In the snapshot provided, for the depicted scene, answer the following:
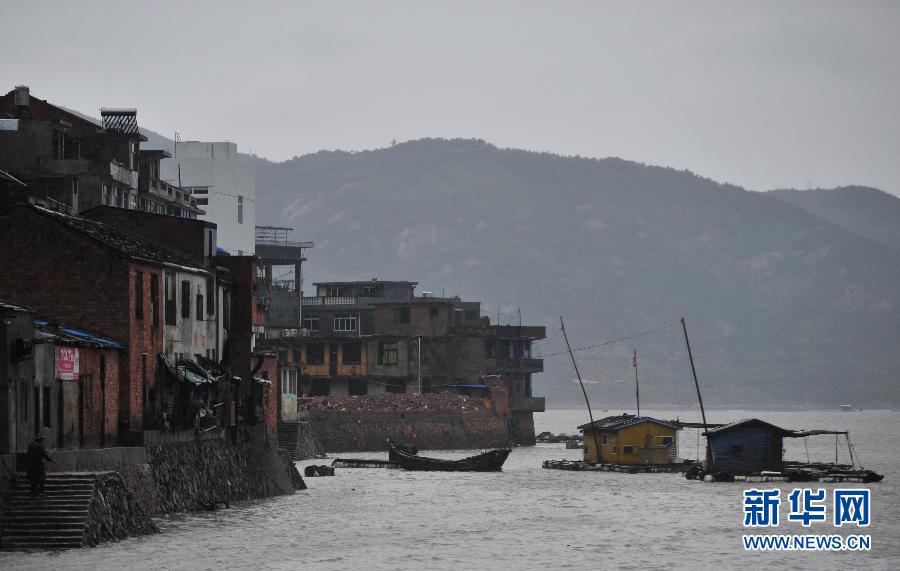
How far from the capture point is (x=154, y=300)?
215 ft

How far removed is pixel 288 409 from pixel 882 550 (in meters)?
66.4

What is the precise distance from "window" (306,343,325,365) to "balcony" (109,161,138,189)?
196 feet

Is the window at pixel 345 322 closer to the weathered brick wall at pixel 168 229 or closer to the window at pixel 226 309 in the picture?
the window at pixel 226 309

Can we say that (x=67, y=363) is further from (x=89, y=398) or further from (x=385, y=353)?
(x=385, y=353)

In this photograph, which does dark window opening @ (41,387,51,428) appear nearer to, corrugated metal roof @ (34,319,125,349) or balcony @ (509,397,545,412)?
corrugated metal roof @ (34,319,125,349)

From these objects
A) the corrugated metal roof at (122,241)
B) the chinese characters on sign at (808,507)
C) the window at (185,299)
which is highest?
the corrugated metal roof at (122,241)

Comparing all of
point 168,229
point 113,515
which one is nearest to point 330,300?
point 168,229

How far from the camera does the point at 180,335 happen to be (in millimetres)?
69000

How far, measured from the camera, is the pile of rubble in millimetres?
148500

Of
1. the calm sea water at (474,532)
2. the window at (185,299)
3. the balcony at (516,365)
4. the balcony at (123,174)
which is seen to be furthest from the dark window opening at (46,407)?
the balcony at (516,365)

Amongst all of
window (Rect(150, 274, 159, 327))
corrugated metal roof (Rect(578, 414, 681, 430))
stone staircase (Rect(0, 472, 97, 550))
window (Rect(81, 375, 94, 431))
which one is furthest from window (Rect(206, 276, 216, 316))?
corrugated metal roof (Rect(578, 414, 681, 430))

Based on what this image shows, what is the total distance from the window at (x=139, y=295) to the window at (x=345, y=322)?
→ 10757 centimetres

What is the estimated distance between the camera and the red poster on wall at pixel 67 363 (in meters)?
55.0

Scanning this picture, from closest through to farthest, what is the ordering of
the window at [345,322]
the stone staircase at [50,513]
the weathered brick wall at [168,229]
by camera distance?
the stone staircase at [50,513], the weathered brick wall at [168,229], the window at [345,322]
